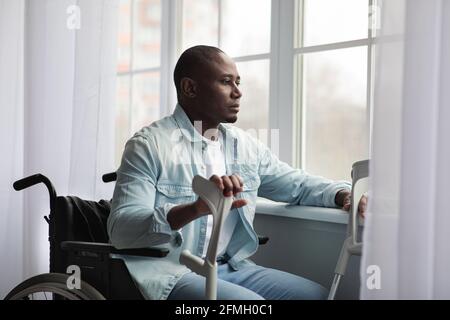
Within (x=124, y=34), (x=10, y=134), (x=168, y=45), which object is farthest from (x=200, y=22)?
(x=10, y=134)

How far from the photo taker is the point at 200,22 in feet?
7.64

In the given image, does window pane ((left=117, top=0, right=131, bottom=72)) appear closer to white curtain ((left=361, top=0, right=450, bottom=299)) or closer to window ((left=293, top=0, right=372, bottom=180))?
window ((left=293, top=0, right=372, bottom=180))

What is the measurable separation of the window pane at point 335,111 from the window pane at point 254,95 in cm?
14

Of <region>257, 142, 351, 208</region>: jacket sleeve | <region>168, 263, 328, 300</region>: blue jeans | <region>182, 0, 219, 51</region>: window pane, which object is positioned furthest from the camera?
<region>182, 0, 219, 51</region>: window pane

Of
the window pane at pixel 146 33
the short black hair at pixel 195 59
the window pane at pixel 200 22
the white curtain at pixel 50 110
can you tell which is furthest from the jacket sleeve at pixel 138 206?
the window pane at pixel 146 33

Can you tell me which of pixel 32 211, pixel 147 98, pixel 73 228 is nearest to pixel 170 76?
pixel 147 98

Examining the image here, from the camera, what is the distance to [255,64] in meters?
2.15

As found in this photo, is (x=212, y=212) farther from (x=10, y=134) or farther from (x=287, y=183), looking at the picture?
(x=10, y=134)

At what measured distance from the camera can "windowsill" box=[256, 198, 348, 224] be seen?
1.72 meters

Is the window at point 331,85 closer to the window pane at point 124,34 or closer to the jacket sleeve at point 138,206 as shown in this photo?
the jacket sleeve at point 138,206

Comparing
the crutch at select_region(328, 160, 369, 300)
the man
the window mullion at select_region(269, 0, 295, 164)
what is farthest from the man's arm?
the window mullion at select_region(269, 0, 295, 164)

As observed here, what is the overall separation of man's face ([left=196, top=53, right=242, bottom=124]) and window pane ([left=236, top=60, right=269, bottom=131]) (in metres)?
0.46

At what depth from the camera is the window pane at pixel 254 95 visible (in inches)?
83.8
